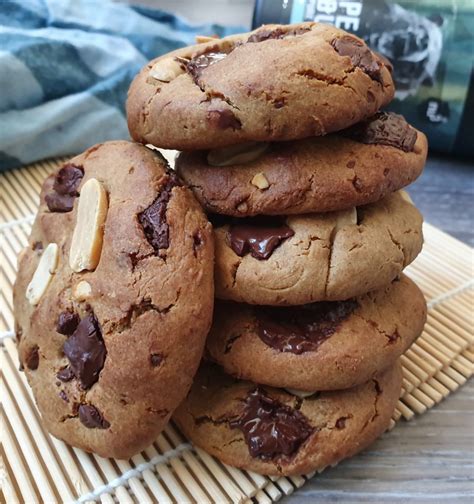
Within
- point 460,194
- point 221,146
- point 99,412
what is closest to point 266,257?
point 221,146

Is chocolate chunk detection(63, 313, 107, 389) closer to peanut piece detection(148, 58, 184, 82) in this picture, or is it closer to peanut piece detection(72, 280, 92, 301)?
peanut piece detection(72, 280, 92, 301)

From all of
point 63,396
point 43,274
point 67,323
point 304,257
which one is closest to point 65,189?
point 43,274

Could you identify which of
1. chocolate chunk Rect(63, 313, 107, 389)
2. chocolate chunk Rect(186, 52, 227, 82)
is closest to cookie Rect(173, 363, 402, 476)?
chocolate chunk Rect(63, 313, 107, 389)

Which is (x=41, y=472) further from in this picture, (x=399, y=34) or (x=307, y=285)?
(x=399, y=34)

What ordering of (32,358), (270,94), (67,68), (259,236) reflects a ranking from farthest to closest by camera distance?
(67,68) < (32,358) < (259,236) < (270,94)

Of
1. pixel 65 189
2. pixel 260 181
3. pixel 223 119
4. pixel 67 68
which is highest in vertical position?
pixel 223 119

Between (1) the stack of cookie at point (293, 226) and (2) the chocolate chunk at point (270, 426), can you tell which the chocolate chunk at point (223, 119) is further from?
(2) the chocolate chunk at point (270, 426)

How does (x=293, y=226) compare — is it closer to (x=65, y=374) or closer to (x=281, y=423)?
(x=281, y=423)

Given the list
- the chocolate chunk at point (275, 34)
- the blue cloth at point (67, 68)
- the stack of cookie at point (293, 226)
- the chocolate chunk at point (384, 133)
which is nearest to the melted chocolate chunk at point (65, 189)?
the stack of cookie at point (293, 226)
